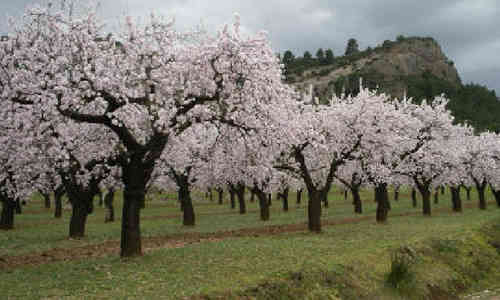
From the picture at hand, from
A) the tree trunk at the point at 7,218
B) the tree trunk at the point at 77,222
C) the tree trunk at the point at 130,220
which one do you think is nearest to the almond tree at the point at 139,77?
the tree trunk at the point at 130,220

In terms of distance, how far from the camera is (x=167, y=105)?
22219mm

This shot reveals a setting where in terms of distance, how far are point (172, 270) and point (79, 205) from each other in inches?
704

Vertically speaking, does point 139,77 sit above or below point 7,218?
above

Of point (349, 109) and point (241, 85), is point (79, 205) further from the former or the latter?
point (349, 109)

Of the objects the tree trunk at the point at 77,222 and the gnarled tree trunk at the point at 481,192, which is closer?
the tree trunk at the point at 77,222

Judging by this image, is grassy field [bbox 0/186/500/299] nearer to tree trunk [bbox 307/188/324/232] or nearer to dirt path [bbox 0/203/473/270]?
dirt path [bbox 0/203/473/270]

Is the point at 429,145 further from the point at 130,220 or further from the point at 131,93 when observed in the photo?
the point at 131,93

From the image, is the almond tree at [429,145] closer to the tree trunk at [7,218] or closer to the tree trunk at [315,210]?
the tree trunk at [315,210]

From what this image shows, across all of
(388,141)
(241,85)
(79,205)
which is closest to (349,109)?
(388,141)

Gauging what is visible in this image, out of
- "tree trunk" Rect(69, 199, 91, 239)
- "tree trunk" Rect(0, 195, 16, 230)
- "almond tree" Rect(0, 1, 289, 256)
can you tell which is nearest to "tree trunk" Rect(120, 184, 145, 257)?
"almond tree" Rect(0, 1, 289, 256)

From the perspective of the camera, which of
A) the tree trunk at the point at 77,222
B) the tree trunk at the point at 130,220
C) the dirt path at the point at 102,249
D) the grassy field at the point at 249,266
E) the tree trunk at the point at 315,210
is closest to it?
the grassy field at the point at 249,266

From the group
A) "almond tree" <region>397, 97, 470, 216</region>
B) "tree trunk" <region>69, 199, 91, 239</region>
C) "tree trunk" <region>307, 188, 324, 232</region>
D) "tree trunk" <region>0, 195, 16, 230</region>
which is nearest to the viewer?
"tree trunk" <region>69, 199, 91, 239</region>

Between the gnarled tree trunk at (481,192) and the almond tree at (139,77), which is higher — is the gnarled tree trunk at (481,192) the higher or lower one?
the lower one

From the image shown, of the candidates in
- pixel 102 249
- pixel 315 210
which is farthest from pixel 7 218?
pixel 315 210
